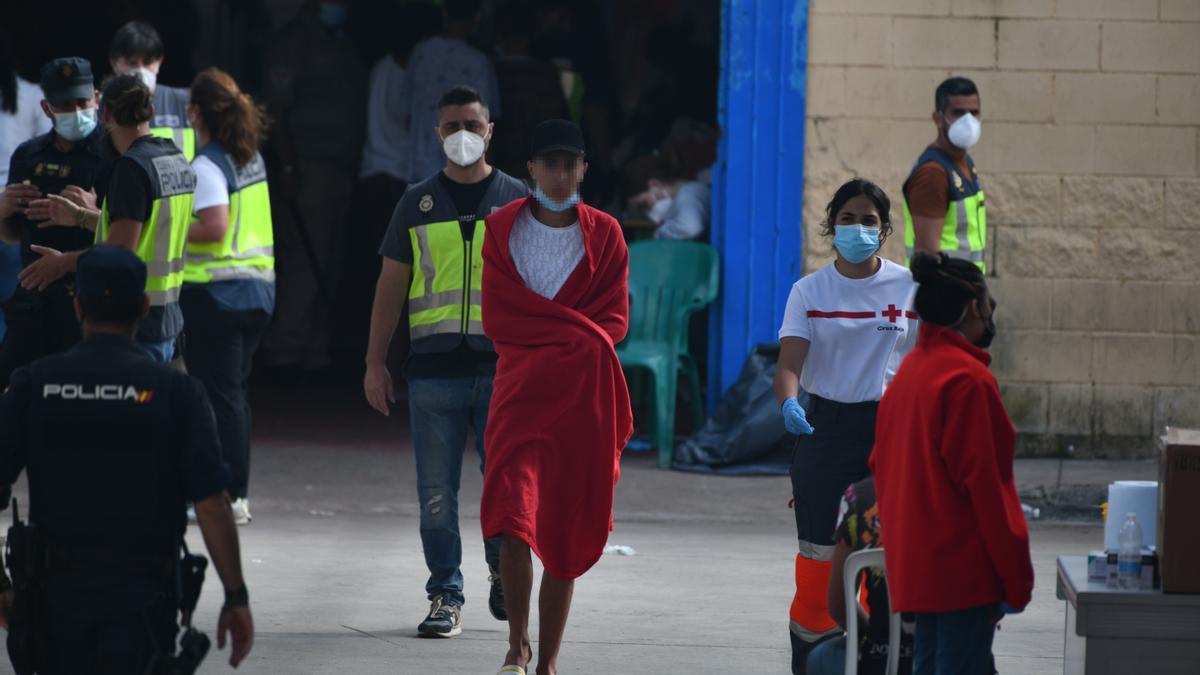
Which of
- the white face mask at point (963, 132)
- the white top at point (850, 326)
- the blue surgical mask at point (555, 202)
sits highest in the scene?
the white face mask at point (963, 132)

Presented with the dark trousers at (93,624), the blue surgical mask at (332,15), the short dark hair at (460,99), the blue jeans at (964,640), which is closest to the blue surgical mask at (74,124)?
the short dark hair at (460,99)

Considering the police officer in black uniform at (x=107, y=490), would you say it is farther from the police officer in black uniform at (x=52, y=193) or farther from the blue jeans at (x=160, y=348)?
the police officer in black uniform at (x=52, y=193)

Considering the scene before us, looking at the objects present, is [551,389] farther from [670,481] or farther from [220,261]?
[670,481]

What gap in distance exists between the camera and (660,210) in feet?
36.0

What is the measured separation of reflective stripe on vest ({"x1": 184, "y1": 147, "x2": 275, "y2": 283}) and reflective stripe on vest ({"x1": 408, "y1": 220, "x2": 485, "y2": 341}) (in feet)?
5.71

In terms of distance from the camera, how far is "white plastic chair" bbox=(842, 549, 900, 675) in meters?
4.50

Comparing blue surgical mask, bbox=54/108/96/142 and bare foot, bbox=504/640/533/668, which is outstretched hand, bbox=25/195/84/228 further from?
bare foot, bbox=504/640/533/668

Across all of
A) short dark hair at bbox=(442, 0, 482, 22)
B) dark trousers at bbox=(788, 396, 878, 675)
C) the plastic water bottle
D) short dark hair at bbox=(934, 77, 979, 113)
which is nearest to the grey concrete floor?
dark trousers at bbox=(788, 396, 878, 675)

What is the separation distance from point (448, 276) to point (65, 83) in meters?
1.77

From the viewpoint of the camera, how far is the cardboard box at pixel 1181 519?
4344 millimetres

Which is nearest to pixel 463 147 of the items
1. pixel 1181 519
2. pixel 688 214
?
pixel 1181 519

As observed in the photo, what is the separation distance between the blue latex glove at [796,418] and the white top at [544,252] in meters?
0.78

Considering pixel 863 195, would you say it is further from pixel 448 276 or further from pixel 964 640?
pixel 964 640

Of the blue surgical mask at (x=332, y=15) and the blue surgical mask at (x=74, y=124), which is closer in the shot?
the blue surgical mask at (x=74, y=124)
